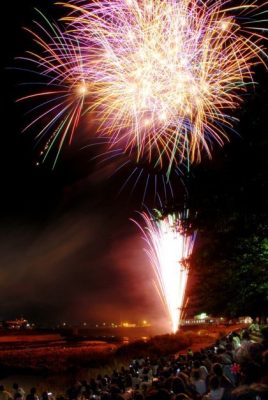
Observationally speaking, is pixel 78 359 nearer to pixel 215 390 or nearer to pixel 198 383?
pixel 198 383

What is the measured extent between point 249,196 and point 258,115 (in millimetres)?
1758

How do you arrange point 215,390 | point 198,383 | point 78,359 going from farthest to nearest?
point 78,359
point 198,383
point 215,390

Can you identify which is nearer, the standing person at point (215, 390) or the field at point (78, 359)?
the standing person at point (215, 390)

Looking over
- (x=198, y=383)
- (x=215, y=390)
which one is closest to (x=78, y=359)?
(x=198, y=383)


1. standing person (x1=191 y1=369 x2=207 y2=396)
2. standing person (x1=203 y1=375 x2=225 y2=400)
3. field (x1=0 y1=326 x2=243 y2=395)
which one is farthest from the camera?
field (x1=0 y1=326 x2=243 y2=395)

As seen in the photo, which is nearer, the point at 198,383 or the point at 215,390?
the point at 215,390

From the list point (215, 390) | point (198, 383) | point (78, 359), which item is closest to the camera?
point (215, 390)

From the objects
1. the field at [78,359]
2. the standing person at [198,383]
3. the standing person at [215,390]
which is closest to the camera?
the standing person at [215,390]

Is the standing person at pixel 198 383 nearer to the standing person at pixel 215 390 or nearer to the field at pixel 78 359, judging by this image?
the standing person at pixel 215 390

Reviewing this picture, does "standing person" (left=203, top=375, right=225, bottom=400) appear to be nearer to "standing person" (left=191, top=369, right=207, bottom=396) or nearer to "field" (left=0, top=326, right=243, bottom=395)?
"standing person" (left=191, top=369, right=207, bottom=396)

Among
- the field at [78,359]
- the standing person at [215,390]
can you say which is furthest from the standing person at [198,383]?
the field at [78,359]

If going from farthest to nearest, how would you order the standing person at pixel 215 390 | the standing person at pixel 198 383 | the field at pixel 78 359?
1. the field at pixel 78 359
2. the standing person at pixel 198 383
3. the standing person at pixel 215 390

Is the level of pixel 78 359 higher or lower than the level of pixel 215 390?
higher

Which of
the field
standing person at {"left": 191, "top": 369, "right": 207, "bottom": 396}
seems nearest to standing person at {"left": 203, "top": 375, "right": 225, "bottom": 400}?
standing person at {"left": 191, "top": 369, "right": 207, "bottom": 396}
